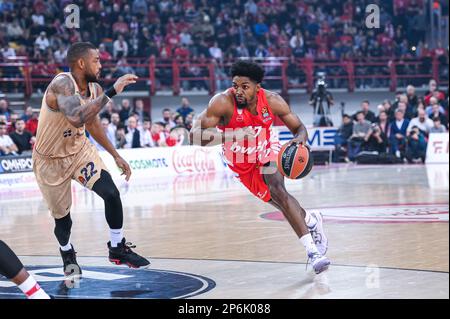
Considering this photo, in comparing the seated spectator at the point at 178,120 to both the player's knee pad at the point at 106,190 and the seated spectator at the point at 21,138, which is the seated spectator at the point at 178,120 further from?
the player's knee pad at the point at 106,190

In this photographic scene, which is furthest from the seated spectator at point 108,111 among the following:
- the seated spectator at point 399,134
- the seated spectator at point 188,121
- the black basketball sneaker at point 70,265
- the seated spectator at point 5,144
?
the black basketball sneaker at point 70,265

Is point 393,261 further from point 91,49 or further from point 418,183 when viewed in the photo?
Answer: point 418,183

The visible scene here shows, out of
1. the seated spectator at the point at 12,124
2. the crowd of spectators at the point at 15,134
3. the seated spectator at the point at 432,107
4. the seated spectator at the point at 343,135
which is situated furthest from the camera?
the seated spectator at the point at 343,135

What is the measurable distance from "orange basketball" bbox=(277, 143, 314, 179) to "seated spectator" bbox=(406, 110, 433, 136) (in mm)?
16041

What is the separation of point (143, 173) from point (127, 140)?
117cm

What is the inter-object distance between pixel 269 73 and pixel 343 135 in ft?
18.7

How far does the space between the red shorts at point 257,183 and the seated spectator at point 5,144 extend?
37.3 feet

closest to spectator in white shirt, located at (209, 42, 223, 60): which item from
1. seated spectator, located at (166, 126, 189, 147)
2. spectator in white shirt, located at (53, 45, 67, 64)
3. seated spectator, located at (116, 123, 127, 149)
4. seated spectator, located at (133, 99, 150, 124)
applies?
seated spectator, located at (133, 99, 150, 124)

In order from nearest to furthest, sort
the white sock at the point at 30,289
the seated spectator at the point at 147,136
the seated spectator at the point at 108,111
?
the white sock at the point at 30,289, the seated spectator at the point at 147,136, the seated spectator at the point at 108,111

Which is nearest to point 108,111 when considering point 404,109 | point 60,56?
point 60,56

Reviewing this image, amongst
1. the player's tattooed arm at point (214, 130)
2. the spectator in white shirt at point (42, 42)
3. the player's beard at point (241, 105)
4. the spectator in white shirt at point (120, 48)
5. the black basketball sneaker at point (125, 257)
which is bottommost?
the black basketball sneaker at point (125, 257)

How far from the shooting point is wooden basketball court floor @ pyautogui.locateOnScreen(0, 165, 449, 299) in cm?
707

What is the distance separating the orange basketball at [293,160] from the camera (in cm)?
801

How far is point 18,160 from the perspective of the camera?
59.5 ft
